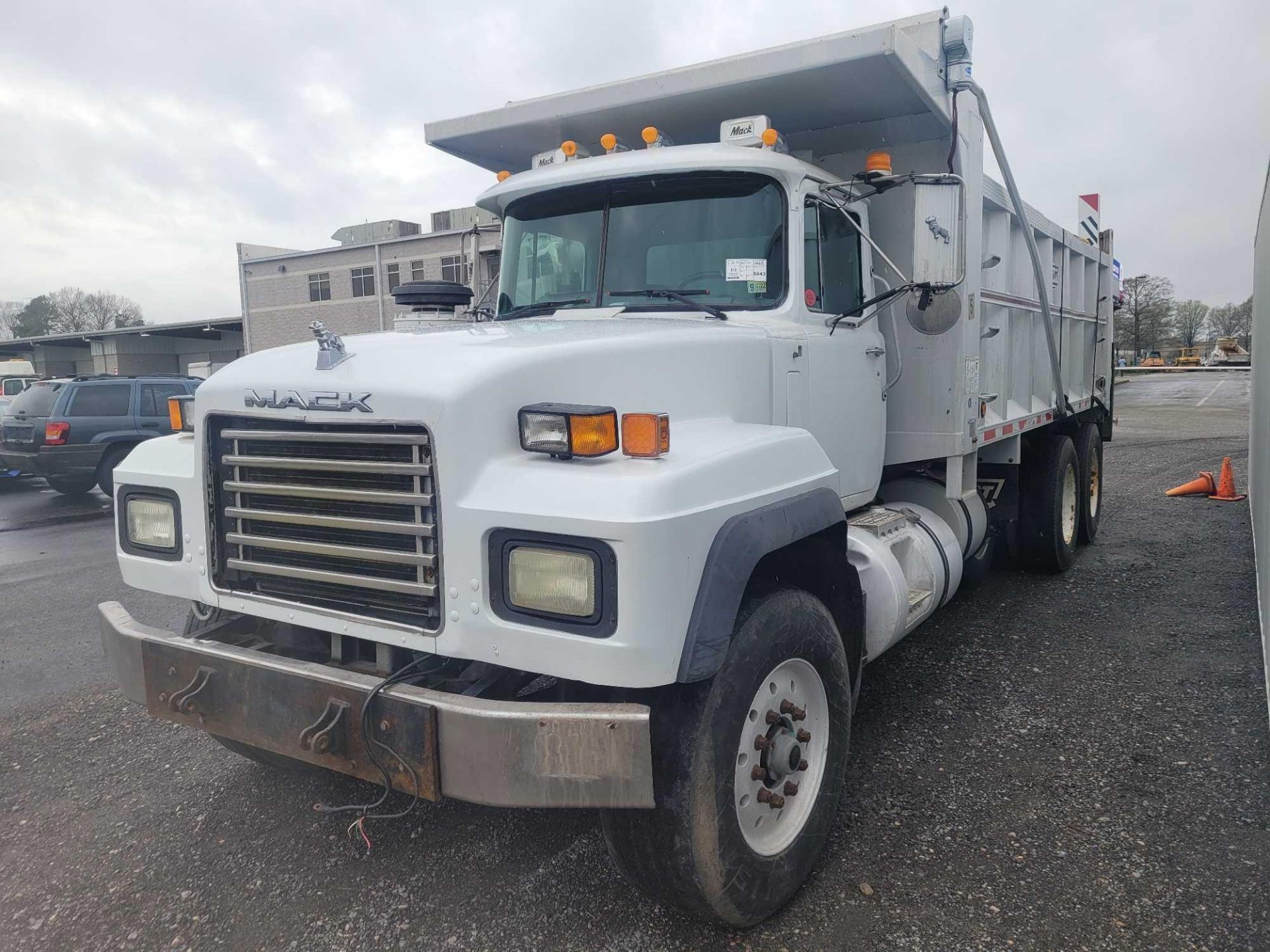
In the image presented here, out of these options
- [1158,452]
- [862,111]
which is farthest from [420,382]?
[1158,452]

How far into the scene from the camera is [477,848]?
338cm

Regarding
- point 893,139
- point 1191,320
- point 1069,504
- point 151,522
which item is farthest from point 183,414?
point 1191,320

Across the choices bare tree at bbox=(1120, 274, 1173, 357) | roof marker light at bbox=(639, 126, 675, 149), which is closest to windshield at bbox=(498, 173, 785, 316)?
roof marker light at bbox=(639, 126, 675, 149)

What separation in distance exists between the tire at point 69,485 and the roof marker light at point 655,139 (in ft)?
39.8

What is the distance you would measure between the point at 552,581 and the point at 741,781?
96 centimetres

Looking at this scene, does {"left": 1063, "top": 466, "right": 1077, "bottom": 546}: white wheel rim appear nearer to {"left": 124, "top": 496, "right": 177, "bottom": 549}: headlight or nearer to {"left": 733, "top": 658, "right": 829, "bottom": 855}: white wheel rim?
{"left": 733, "top": 658, "right": 829, "bottom": 855}: white wheel rim

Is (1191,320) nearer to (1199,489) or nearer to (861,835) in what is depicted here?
(1199,489)

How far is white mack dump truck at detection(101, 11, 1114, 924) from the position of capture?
7.96ft

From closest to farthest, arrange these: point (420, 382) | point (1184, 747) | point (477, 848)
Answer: point (420, 382) → point (477, 848) → point (1184, 747)

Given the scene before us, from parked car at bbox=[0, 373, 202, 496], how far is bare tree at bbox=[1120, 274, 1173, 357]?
240 ft

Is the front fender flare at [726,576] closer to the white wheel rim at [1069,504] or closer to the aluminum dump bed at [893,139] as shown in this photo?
the aluminum dump bed at [893,139]

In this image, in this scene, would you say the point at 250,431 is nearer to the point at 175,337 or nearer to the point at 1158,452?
the point at 1158,452

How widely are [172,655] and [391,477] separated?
1058 millimetres

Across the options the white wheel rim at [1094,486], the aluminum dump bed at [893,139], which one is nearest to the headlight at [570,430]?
the aluminum dump bed at [893,139]
